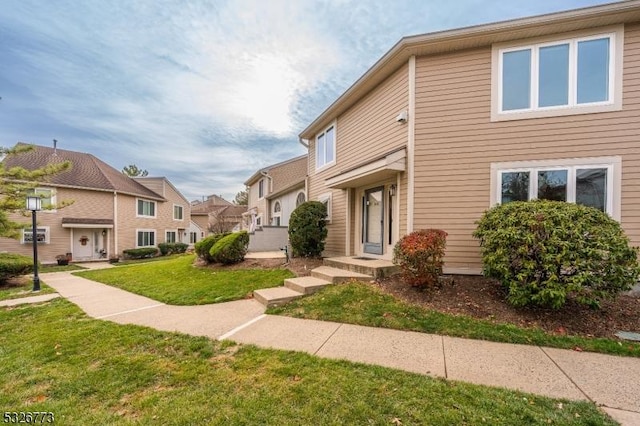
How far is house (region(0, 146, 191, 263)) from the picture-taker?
1989 cm

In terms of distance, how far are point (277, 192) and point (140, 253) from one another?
15.3 meters

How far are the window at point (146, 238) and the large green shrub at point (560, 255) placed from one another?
2825 centimetres

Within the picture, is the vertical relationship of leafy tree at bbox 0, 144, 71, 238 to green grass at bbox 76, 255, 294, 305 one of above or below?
above

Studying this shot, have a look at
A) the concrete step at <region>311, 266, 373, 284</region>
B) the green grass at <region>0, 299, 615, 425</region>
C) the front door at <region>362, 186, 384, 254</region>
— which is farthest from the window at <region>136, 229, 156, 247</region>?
the green grass at <region>0, 299, 615, 425</region>

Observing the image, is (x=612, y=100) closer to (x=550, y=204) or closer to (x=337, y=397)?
(x=550, y=204)

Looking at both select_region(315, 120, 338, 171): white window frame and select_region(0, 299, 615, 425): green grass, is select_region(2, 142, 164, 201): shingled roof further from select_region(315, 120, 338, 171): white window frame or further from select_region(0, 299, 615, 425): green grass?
select_region(0, 299, 615, 425): green grass

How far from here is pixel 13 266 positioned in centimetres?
1096

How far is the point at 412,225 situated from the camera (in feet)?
23.2

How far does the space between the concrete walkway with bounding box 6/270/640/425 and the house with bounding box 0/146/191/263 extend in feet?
66.4

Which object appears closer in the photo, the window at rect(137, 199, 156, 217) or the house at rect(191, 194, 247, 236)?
the window at rect(137, 199, 156, 217)

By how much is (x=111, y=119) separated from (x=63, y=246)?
10.8 m

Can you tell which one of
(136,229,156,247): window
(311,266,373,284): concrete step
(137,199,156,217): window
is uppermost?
(137,199,156,217): window

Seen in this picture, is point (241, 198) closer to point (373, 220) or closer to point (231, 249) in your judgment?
point (231, 249)

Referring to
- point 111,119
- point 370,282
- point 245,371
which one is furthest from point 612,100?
point 111,119
